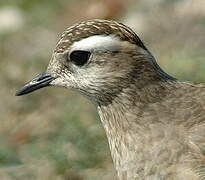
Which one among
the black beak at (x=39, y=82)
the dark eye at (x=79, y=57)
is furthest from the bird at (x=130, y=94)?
the black beak at (x=39, y=82)

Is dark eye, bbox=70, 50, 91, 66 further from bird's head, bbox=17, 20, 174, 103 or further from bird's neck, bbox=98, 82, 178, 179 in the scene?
bird's neck, bbox=98, 82, 178, 179

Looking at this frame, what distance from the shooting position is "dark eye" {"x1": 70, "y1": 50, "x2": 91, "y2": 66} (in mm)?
7688

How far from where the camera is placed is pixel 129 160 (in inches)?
304

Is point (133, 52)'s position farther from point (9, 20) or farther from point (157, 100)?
point (9, 20)

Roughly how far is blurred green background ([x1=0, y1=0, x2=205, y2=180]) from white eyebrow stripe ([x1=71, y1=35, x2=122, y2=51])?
6.39 feet

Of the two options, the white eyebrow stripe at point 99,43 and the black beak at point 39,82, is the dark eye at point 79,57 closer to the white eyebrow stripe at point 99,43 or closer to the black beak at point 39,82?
the white eyebrow stripe at point 99,43

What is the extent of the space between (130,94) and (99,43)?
55cm

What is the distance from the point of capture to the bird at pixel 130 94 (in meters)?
7.56

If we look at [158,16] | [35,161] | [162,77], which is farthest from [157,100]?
[158,16]

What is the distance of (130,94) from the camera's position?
307 inches

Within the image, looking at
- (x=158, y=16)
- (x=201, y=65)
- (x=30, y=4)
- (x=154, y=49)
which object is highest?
(x=30, y=4)

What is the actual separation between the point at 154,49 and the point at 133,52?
4.93 m

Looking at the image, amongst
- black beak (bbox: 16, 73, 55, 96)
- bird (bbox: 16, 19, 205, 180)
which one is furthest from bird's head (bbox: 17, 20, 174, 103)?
black beak (bbox: 16, 73, 55, 96)

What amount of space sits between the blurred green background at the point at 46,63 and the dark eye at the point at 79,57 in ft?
5.99
